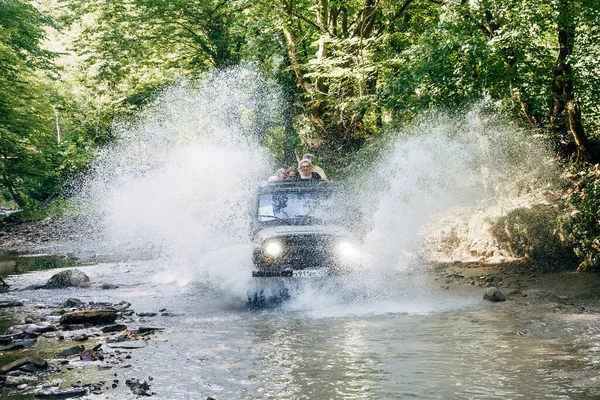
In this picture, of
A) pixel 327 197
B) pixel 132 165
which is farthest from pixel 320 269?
pixel 132 165

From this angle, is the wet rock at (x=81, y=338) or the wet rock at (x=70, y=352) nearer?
the wet rock at (x=70, y=352)

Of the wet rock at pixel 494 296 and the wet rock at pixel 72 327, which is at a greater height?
the wet rock at pixel 72 327

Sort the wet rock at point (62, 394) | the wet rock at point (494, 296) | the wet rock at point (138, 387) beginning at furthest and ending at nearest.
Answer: the wet rock at point (494, 296) < the wet rock at point (138, 387) < the wet rock at point (62, 394)

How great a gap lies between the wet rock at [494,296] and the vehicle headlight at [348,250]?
87.7 inches

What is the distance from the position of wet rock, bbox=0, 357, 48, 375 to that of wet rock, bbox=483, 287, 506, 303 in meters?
6.65

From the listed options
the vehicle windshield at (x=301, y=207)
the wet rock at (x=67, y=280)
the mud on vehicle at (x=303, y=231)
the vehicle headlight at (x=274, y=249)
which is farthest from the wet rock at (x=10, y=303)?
the vehicle headlight at (x=274, y=249)

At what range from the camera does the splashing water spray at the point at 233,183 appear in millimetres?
13055

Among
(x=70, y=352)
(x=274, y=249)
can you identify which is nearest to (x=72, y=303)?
(x=274, y=249)

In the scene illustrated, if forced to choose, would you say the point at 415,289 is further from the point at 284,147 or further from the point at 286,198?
the point at 284,147

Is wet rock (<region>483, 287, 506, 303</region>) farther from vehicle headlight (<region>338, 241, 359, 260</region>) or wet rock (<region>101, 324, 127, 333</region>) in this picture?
wet rock (<region>101, 324, 127, 333</region>)

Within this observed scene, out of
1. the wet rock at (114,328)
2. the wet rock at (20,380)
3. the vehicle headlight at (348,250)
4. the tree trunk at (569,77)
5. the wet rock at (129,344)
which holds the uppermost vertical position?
the tree trunk at (569,77)

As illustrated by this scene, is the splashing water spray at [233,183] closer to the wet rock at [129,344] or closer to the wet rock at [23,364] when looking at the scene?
the wet rock at [129,344]

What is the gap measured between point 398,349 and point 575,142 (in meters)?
8.43

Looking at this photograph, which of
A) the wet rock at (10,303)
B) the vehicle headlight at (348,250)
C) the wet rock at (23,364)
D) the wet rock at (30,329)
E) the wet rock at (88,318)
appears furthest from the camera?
the wet rock at (10,303)
